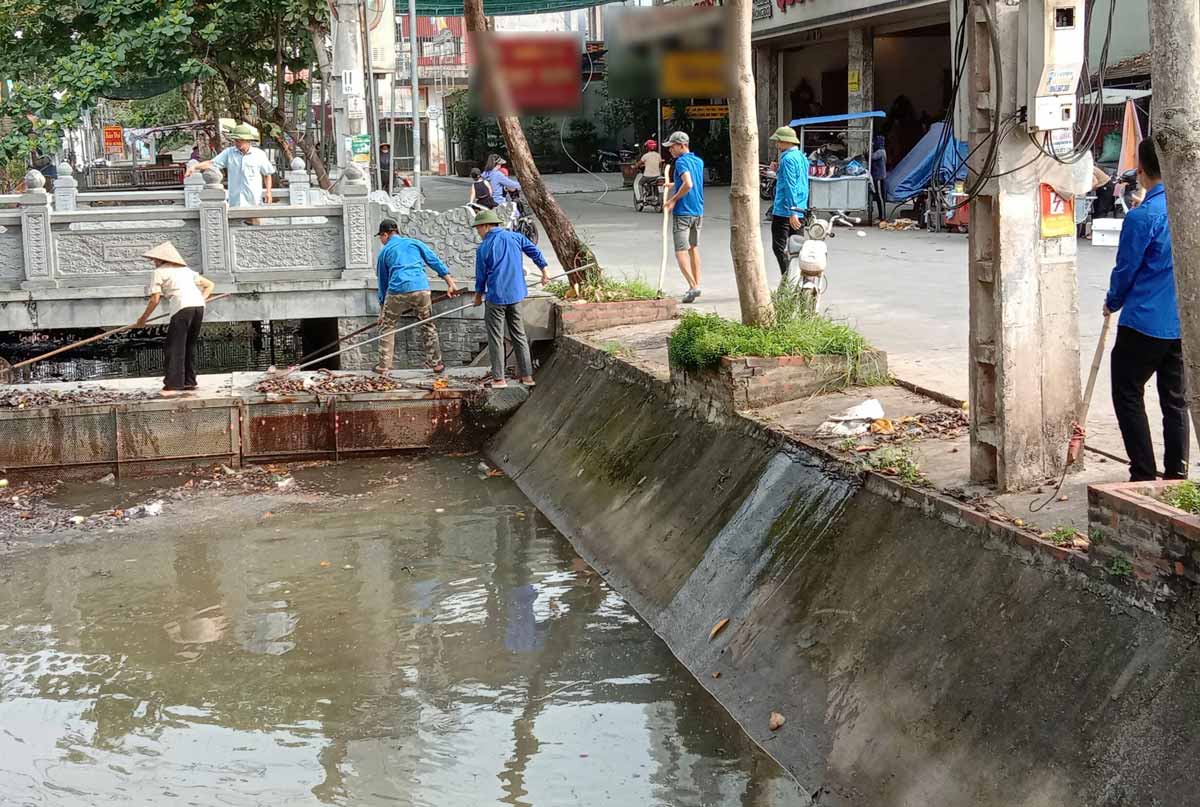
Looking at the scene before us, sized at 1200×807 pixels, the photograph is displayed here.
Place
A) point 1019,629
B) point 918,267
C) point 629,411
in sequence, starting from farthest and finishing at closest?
point 918,267
point 629,411
point 1019,629

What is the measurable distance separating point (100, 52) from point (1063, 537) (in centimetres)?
1764

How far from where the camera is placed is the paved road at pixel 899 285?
1009 cm

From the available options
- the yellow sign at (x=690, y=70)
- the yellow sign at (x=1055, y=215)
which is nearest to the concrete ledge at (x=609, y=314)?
the yellow sign at (x=1055, y=215)

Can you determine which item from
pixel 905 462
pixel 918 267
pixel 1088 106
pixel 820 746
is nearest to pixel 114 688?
pixel 820 746

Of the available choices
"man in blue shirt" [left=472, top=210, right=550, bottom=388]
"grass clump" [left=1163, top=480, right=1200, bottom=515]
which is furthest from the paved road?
"grass clump" [left=1163, top=480, right=1200, bottom=515]

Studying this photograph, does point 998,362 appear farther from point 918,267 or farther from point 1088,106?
point 918,267

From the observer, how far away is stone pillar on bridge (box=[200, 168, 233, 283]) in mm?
15445

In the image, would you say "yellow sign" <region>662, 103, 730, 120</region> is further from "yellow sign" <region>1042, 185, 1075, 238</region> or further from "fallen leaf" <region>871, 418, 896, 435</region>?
"yellow sign" <region>1042, 185, 1075, 238</region>

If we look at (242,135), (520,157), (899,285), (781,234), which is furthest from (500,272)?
(242,135)

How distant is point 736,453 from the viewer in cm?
887

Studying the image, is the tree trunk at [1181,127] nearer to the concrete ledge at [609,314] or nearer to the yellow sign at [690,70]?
the concrete ledge at [609,314]

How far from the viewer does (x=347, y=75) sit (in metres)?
18.4

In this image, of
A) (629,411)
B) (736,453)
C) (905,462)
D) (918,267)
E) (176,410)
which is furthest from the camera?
(918,267)

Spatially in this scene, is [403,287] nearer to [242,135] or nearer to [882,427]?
[242,135]
